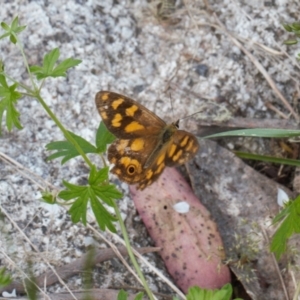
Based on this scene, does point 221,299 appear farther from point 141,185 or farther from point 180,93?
point 180,93

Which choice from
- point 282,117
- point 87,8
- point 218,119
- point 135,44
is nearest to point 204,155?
point 218,119

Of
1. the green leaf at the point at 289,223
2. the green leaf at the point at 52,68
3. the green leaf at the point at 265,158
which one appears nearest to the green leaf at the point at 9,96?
the green leaf at the point at 52,68

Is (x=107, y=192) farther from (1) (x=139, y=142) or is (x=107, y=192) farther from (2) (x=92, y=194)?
(1) (x=139, y=142)

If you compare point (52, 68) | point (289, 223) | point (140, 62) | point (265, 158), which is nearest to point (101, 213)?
point (52, 68)

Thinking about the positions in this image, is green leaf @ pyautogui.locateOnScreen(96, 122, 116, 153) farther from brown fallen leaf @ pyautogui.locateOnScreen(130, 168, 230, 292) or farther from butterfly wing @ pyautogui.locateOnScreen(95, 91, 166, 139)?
brown fallen leaf @ pyautogui.locateOnScreen(130, 168, 230, 292)

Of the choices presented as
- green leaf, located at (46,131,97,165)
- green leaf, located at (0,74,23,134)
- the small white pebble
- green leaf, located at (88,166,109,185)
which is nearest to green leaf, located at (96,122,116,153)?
green leaf, located at (46,131,97,165)

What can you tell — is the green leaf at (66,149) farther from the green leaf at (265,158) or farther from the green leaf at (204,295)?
the green leaf at (265,158)
